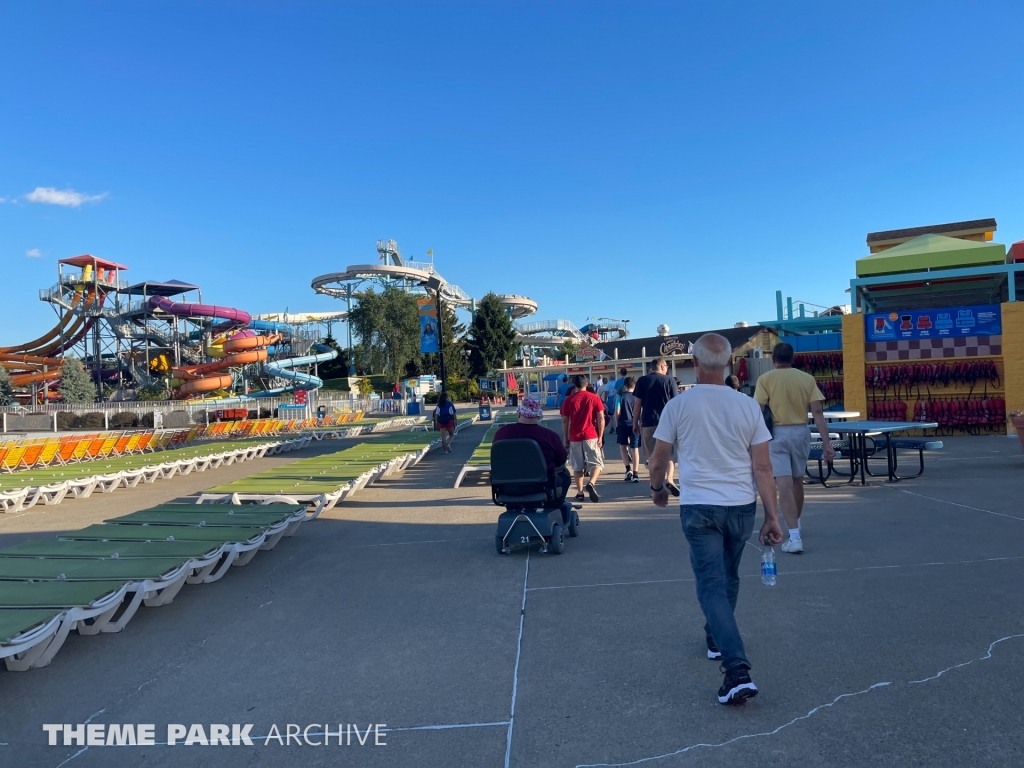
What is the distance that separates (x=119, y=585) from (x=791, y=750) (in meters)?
4.19

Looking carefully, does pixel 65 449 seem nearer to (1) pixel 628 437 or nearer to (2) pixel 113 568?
(1) pixel 628 437

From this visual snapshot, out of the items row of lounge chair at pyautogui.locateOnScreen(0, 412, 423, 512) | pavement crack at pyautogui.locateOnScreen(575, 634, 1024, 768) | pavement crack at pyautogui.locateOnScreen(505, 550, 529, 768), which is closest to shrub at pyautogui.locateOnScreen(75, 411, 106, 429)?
row of lounge chair at pyautogui.locateOnScreen(0, 412, 423, 512)

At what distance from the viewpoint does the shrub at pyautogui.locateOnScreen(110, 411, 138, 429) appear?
113 feet

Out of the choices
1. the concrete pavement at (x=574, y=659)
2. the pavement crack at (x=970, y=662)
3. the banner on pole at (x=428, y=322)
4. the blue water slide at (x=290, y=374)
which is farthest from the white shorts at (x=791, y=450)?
the blue water slide at (x=290, y=374)

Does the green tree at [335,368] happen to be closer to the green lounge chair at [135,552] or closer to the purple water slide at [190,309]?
the purple water slide at [190,309]

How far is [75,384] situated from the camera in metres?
46.6

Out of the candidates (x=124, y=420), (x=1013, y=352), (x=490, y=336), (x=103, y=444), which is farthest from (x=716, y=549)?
(x=490, y=336)

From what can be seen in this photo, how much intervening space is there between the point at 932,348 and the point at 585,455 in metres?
10.2

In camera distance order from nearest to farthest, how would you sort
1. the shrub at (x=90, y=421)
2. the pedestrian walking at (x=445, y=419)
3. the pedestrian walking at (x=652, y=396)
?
1. the pedestrian walking at (x=652, y=396)
2. the pedestrian walking at (x=445, y=419)
3. the shrub at (x=90, y=421)

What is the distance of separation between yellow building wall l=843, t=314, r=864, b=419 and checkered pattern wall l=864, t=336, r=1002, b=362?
0.24 metres

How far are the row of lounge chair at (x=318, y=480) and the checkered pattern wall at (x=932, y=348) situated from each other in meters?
10.4

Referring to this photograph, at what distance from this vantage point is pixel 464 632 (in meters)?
4.46

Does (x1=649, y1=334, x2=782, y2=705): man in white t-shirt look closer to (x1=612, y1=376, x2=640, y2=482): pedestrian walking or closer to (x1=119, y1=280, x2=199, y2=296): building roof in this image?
(x1=612, y1=376, x2=640, y2=482): pedestrian walking

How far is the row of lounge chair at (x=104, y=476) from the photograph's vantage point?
1047 centimetres
